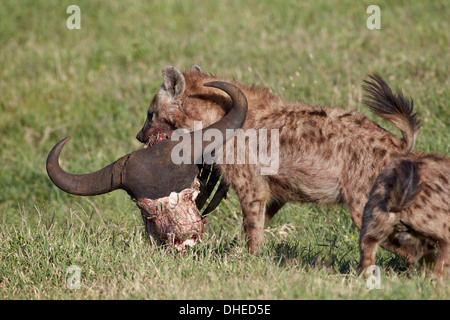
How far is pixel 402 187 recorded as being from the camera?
450 centimetres

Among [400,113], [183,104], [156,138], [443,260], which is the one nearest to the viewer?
[443,260]

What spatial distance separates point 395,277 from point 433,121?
380 cm

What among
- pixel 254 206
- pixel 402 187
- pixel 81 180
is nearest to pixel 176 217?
pixel 254 206

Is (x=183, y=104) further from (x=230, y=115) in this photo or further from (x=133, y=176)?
(x=133, y=176)

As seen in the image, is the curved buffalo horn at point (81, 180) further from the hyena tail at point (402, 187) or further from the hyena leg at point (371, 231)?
the hyena tail at point (402, 187)

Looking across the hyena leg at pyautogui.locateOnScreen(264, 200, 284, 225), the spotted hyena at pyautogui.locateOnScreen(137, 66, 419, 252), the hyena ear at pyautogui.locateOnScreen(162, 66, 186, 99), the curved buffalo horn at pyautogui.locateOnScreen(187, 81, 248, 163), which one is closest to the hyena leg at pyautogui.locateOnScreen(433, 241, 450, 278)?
the spotted hyena at pyautogui.locateOnScreen(137, 66, 419, 252)

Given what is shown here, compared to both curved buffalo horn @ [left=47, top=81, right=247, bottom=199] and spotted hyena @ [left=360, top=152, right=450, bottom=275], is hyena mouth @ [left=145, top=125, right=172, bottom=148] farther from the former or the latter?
spotted hyena @ [left=360, top=152, right=450, bottom=275]

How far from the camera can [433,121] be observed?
26.8ft

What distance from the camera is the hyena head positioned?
20.0 feet

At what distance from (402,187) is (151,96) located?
6080 mm

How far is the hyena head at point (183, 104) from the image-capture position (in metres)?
6.09

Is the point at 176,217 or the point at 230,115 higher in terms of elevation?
the point at 230,115

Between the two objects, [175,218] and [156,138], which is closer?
[175,218]
